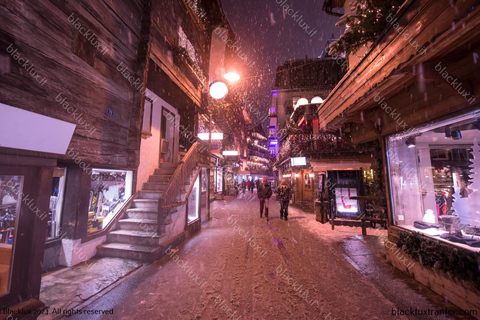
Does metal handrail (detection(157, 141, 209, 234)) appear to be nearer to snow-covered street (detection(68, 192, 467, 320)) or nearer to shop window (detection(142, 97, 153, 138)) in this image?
snow-covered street (detection(68, 192, 467, 320))

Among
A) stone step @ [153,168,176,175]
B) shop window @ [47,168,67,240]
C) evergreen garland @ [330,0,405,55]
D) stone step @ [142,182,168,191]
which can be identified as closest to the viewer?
evergreen garland @ [330,0,405,55]

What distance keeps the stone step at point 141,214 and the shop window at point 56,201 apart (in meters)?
1.77

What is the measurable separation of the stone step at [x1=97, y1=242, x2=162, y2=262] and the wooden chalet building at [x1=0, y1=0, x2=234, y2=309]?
0.09ft

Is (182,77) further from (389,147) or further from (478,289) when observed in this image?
(478,289)

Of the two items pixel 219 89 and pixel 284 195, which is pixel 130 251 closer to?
pixel 284 195

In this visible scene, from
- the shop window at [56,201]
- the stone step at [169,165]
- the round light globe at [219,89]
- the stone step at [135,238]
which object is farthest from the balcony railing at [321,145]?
the shop window at [56,201]

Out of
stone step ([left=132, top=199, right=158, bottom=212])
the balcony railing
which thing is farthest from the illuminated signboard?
stone step ([left=132, top=199, right=158, bottom=212])

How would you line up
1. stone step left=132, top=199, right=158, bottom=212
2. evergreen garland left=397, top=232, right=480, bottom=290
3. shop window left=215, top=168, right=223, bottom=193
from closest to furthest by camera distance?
evergreen garland left=397, top=232, right=480, bottom=290, stone step left=132, top=199, right=158, bottom=212, shop window left=215, top=168, right=223, bottom=193

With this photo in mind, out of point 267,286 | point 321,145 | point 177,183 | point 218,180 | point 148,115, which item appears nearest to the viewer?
point 267,286

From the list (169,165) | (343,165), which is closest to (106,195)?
(169,165)

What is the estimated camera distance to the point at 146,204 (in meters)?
6.50

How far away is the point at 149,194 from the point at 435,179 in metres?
10.5

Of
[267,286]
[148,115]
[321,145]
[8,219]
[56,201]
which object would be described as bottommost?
[267,286]

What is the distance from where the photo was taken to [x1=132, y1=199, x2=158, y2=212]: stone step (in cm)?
642
